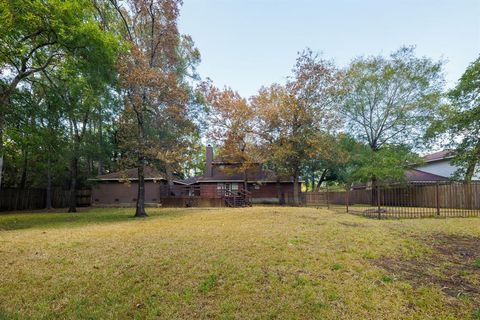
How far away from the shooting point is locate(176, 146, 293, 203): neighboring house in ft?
103

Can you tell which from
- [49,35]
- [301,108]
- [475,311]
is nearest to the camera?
[475,311]

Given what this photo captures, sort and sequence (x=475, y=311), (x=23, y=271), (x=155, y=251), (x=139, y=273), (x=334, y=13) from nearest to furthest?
1. (x=475, y=311)
2. (x=139, y=273)
3. (x=23, y=271)
4. (x=155, y=251)
5. (x=334, y=13)

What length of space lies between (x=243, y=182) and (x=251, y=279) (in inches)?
1079

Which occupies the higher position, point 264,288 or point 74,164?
point 74,164

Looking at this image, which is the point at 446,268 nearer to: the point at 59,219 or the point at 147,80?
the point at 147,80

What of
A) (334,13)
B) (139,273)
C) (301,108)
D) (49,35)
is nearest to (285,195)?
(301,108)

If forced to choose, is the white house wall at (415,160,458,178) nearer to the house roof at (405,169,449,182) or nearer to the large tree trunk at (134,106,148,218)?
the house roof at (405,169,449,182)

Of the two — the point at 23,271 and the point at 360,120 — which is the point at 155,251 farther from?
the point at 360,120

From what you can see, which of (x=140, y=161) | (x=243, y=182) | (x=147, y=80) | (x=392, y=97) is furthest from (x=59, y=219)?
(x=392, y=97)

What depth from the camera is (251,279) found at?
14.9ft

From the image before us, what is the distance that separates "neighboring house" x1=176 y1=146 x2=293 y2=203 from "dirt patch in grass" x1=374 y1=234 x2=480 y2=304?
2451cm

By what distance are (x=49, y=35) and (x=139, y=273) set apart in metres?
12.2

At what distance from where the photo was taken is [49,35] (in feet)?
40.0

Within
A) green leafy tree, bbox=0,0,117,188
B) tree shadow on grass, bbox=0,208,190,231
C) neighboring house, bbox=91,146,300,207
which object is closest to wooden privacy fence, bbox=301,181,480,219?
tree shadow on grass, bbox=0,208,190,231
